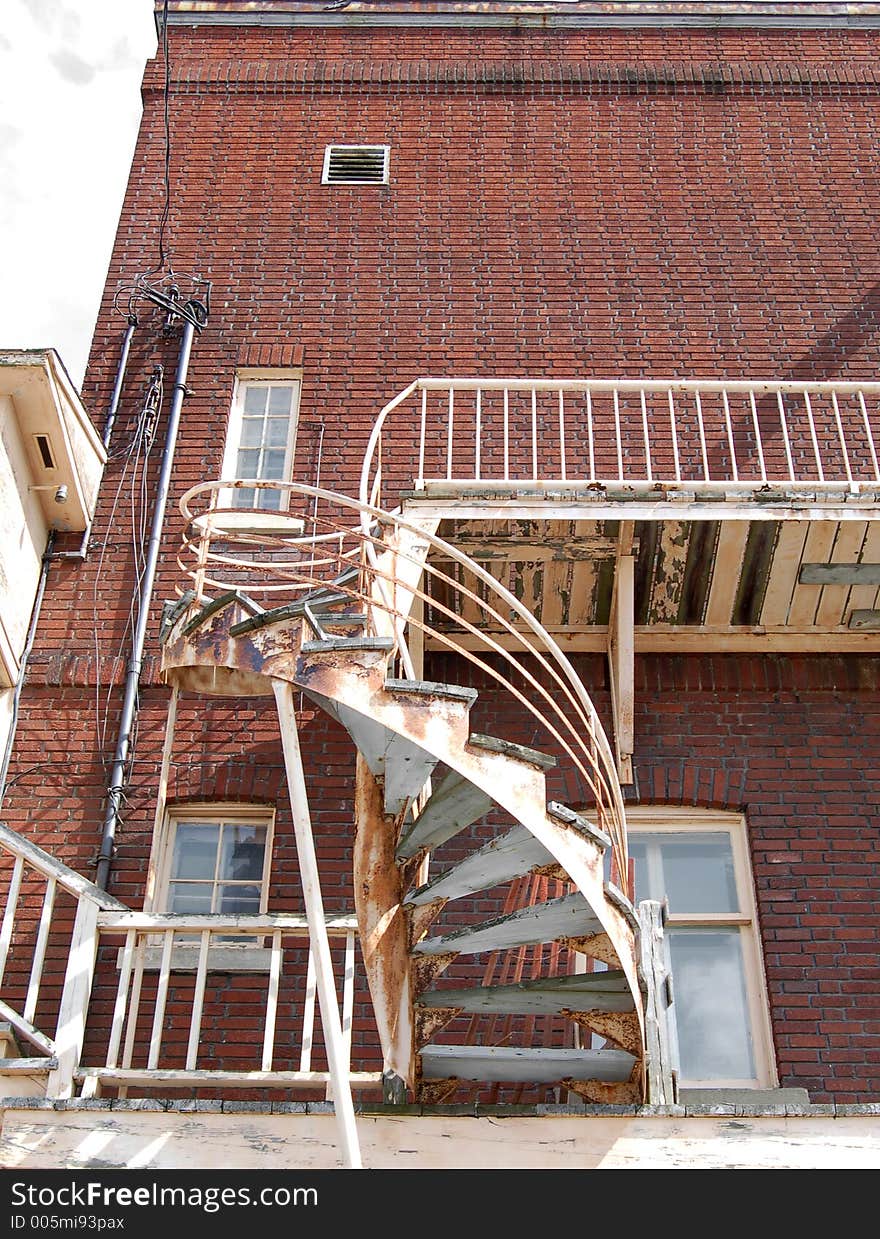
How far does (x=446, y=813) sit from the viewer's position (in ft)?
25.8

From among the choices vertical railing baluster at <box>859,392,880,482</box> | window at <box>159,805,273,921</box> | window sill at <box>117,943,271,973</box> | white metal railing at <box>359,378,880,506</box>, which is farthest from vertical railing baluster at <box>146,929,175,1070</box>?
vertical railing baluster at <box>859,392,880,482</box>

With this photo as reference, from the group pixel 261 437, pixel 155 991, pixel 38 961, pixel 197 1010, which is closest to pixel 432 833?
pixel 197 1010

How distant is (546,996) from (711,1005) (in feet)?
5.91

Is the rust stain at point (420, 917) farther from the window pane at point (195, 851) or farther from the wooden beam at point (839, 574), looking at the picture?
the wooden beam at point (839, 574)

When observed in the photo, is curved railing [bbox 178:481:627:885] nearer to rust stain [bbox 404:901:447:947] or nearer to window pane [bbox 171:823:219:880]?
rust stain [bbox 404:901:447:947]

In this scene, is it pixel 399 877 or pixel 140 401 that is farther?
pixel 140 401

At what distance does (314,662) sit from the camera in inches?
289

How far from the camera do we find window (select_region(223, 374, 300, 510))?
1189cm

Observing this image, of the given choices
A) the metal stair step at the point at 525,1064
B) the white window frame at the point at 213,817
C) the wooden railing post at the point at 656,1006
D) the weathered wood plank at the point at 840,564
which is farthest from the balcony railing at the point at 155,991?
the weathered wood plank at the point at 840,564

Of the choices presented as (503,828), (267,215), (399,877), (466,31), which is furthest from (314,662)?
(466,31)

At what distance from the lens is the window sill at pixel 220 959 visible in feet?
29.5

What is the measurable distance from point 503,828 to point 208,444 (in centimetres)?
413

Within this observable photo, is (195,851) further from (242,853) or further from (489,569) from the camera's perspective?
(489,569)

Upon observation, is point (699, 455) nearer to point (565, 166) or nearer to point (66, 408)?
point (565, 166)
